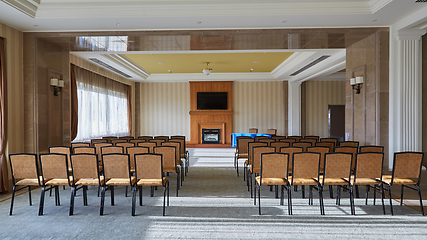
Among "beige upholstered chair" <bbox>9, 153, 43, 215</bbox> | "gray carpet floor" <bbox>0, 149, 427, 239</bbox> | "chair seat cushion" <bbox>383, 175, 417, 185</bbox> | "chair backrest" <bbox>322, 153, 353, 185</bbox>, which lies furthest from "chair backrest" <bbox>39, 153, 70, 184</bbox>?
"chair seat cushion" <bbox>383, 175, 417, 185</bbox>

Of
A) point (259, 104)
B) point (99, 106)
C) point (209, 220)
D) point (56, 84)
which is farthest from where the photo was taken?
point (259, 104)

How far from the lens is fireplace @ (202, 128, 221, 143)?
1473 cm

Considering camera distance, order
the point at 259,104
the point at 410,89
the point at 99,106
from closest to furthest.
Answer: the point at 410,89 → the point at 99,106 → the point at 259,104

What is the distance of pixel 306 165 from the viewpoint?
4.25m

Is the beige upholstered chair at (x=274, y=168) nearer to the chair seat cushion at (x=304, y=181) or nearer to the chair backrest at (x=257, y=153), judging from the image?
the chair seat cushion at (x=304, y=181)

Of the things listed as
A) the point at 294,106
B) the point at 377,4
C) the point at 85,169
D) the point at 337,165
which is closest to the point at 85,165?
the point at 85,169

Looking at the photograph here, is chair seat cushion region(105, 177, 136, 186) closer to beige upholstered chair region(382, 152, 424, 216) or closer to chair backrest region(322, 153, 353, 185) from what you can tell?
chair backrest region(322, 153, 353, 185)

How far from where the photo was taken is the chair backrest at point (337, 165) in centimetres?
416

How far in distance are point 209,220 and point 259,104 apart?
37.5ft

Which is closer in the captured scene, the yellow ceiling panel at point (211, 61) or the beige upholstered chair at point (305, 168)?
the beige upholstered chair at point (305, 168)

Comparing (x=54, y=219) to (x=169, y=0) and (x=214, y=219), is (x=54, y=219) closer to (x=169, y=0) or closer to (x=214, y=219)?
(x=214, y=219)

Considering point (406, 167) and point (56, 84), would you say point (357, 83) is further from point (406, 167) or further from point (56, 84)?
point (56, 84)

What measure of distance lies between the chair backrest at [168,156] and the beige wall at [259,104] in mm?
9707

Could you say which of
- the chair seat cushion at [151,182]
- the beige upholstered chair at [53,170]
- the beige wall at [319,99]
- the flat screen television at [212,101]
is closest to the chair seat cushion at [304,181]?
the chair seat cushion at [151,182]
